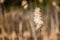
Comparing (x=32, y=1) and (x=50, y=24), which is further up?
(x=32, y=1)

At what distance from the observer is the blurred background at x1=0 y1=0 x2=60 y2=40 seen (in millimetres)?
1093

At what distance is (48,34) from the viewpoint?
1094 millimetres

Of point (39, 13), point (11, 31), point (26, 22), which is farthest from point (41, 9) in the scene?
point (11, 31)

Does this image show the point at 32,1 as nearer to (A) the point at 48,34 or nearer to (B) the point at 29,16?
(B) the point at 29,16

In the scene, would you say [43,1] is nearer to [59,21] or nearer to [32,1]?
[32,1]

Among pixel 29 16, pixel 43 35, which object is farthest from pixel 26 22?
pixel 43 35

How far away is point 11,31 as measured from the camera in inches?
44.5

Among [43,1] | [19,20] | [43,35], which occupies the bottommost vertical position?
[43,35]

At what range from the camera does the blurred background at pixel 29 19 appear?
109cm

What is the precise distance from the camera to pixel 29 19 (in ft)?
3.66

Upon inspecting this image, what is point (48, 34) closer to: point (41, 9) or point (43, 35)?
point (43, 35)

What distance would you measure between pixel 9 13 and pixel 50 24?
0.99 feet

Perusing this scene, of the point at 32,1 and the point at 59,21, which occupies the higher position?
the point at 32,1

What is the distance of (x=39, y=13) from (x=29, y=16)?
73 millimetres
